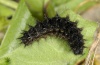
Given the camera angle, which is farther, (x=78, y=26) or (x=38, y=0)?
(x=78, y=26)

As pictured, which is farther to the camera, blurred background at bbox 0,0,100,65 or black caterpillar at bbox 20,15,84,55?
blurred background at bbox 0,0,100,65

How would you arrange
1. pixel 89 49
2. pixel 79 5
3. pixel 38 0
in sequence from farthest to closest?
pixel 79 5, pixel 89 49, pixel 38 0

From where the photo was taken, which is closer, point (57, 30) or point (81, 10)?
point (57, 30)

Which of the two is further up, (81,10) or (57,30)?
(81,10)

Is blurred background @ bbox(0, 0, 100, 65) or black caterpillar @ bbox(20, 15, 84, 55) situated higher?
blurred background @ bbox(0, 0, 100, 65)

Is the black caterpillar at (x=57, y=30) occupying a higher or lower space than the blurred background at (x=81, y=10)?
lower

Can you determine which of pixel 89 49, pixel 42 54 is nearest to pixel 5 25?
pixel 42 54

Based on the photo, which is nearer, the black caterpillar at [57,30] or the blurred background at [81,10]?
the black caterpillar at [57,30]

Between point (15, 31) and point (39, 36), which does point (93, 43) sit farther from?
point (15, 31)
